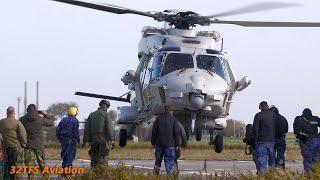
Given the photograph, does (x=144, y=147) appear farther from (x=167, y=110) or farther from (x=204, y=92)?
(x=167, y=110)

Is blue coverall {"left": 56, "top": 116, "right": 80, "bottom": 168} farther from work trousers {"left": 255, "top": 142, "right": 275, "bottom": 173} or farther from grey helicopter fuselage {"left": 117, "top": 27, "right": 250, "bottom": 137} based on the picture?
grey helicopter fuselage {"left": 117, "top": 27, "right": 250, "bottom": 137}

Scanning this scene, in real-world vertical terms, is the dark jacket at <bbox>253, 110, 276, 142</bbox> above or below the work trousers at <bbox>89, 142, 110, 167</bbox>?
above

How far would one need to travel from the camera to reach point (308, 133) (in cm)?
1745

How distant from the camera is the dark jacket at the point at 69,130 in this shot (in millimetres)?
17312

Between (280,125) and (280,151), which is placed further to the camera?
(280,151)

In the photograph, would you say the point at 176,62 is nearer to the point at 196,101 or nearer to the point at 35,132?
the point at 196,101

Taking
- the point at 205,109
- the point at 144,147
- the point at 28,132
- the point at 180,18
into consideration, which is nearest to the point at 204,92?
the point at 205,109

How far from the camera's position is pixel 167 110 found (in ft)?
55.8

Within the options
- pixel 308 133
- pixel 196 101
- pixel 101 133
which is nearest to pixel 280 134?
pixel 308 133

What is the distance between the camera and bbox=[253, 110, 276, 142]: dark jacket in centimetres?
1705

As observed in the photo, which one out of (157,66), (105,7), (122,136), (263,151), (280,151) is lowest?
(122,136)

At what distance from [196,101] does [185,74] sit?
1.10 metres

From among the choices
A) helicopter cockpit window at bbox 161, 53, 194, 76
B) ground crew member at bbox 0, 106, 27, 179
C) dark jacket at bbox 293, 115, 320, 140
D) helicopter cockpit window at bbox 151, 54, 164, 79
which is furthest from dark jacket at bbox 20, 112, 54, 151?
helicopter cockpit window at bbox 151, 54, 164, 79

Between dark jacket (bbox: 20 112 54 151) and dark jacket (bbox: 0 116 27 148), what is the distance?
19.2 inches
